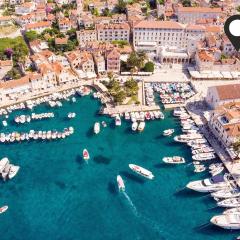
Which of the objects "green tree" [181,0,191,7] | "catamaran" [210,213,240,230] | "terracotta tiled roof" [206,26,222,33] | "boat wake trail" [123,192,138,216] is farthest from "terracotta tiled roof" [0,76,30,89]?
"green tree" [181,0,191,7]

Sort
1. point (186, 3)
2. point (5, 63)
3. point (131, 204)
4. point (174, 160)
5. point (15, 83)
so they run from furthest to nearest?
point (186, 3)
point (5, 63)
point (15, 83)
point (174, 160)
point (131, 204)

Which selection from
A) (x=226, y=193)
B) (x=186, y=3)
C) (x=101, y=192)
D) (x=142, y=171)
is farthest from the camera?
(x=186, y=3)

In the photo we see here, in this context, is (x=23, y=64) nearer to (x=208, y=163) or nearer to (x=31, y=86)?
(x=31, y=86)

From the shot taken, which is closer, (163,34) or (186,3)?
(163,34)

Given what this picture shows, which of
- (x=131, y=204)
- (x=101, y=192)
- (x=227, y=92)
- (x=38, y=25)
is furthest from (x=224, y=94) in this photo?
(x=38, y=25)

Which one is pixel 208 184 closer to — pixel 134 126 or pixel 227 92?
pixel 134 126

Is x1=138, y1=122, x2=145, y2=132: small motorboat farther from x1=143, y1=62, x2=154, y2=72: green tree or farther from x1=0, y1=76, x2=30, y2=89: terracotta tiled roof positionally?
x1=0, y1=76, x2=30, y2=89: terracotta tiled roof

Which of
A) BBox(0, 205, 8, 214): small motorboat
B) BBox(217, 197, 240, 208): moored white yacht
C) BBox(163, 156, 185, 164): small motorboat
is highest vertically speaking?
BBox(163, 156, 185, 164): small motorboat
